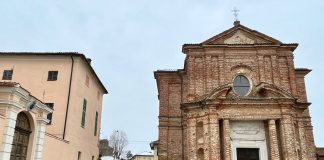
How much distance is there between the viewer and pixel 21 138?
12.0 meters

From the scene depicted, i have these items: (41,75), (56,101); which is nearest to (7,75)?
(41,75)

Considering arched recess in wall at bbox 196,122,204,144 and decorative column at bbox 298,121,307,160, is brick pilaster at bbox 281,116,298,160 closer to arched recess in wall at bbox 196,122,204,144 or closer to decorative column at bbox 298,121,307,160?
decorative column at bbox 298,121,307,160

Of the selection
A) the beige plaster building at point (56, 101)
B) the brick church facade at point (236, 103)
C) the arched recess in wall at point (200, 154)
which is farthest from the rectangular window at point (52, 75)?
the arched recess in wall at point (200, 154)

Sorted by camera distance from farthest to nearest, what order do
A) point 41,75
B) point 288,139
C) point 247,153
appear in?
point 41,75, point 247,153, point 288,139

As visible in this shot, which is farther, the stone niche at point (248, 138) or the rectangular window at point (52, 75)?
the rectangular window at point (52, 75)

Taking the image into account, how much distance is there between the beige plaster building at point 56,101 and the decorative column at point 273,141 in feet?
34.7

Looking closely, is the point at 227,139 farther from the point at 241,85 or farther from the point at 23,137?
the point at 23,137

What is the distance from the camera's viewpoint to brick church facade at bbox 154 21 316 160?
53.4 ft

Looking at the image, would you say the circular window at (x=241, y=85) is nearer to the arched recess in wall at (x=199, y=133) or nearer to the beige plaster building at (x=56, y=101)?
the arched recess in wall at (x=199, y=133)

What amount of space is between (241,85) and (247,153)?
375 cm

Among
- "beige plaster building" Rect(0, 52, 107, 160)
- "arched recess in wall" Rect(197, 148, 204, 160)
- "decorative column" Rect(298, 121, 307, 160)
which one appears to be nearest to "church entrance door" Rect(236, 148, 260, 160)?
"arched recess in wall" Rect(197, 148, 204, 160)

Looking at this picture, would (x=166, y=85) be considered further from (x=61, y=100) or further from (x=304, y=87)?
(x=304, y=87)

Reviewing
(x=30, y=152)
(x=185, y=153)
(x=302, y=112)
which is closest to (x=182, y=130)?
(x=185, y=153)

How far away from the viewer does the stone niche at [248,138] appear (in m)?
16.8
